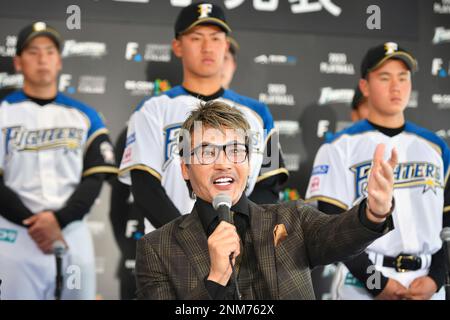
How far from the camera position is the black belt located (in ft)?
11.6

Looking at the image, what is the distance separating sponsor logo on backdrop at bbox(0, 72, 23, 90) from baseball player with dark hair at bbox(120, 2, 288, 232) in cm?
70

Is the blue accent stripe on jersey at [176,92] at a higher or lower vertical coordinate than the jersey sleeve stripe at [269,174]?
higher

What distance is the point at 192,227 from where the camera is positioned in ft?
7.32

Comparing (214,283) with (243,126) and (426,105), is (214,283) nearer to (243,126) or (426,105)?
(243,126)

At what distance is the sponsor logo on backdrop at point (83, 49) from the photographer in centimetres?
388

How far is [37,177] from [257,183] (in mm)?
1044

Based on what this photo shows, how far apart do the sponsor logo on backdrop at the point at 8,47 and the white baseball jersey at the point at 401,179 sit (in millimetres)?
1635

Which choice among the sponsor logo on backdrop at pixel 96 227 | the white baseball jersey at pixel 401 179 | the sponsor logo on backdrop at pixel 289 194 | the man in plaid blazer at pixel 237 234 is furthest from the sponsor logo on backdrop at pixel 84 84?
the man in plaid blazer at pixel 237 234

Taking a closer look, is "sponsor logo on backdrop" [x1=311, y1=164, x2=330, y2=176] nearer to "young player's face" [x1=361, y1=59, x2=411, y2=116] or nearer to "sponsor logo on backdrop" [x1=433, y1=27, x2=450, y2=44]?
"young player's face" [x1=361, y1=59, x2=411, y2=116]

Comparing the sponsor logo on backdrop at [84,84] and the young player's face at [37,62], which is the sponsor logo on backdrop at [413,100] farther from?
the young player's face at [37,62]

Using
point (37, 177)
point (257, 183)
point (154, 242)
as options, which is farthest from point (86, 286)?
point (154, 242)

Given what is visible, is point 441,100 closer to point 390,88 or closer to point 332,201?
point 390,88

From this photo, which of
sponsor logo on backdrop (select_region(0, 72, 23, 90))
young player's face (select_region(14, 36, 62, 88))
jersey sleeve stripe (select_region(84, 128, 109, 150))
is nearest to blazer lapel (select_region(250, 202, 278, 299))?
jersey sleeve stripe (select_region(84, 128, 109, 150))

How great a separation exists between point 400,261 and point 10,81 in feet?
6.89
